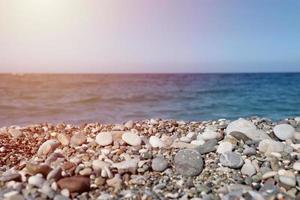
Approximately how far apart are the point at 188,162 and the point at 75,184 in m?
0.87

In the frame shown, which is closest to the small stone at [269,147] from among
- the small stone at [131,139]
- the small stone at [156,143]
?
the small stone at [156,143]

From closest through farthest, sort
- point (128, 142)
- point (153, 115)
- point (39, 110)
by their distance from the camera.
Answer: point (128, 142) → point (153, 115) → point (39, 110)

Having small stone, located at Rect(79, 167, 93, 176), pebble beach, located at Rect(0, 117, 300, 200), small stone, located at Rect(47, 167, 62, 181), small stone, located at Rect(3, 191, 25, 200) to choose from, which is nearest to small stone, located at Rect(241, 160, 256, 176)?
pebble beach, located at Rect(0, 117, 300, 200)

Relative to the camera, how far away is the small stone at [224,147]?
3.21m

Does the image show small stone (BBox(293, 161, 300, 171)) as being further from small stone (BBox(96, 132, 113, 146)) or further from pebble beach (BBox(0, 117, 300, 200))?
small stone (BBox(96, 132, 113, 146))

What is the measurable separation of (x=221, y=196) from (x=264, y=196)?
0.27m

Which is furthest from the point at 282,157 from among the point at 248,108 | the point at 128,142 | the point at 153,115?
the point at 248,108

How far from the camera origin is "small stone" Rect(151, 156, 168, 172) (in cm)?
288

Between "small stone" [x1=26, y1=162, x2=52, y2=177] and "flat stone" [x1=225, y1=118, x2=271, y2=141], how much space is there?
1.77 metres

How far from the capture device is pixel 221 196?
2.50 metres

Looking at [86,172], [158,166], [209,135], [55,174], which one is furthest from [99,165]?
[209,135]

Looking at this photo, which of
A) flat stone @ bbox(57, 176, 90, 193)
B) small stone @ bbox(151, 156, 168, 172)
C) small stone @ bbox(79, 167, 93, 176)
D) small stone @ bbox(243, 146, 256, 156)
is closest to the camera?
flat stone @ bbox(57, 176, 90, 193)

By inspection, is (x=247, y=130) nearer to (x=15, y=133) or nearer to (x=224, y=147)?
(x=224, y=147)

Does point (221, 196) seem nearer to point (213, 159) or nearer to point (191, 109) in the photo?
point (213, 159)
